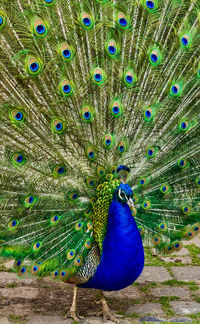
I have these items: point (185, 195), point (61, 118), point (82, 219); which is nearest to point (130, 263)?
point (82, 219)

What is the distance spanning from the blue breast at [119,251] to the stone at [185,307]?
561mm

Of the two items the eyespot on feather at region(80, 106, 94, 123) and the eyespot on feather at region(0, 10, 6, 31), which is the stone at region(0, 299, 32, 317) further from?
the eyespot on feather at region(0, 10, 6, 31)

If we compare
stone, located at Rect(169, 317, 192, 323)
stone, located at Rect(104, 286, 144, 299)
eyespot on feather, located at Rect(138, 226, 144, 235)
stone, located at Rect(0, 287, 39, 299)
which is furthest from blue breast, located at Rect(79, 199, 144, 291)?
stone, located at Rect(0, 287, 39, 299)

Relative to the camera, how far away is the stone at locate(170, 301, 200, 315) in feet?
10.8

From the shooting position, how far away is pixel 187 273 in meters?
4.00

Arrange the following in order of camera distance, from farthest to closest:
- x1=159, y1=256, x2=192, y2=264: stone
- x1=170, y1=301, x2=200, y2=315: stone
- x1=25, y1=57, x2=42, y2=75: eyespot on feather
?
x1=159, y1=256, x2=192, y2=264: stone, x1=170, y1=301, x2=200, y2=315: stone, x1=25, y1=57, x2=42, y2=75: eyespot on feather

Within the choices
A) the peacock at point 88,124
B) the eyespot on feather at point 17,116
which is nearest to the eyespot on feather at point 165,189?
the peacock at point 88,124

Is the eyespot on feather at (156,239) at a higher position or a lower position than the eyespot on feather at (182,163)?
lower

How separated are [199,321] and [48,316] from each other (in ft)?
3.18

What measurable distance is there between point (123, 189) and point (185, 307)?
1.16 m

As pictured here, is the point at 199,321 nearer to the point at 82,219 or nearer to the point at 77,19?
the point at 82,219

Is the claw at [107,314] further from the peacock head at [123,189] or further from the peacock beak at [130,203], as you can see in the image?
the peacock beak at [130,203]

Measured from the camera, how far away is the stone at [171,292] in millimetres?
3580

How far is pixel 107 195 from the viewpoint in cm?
296
